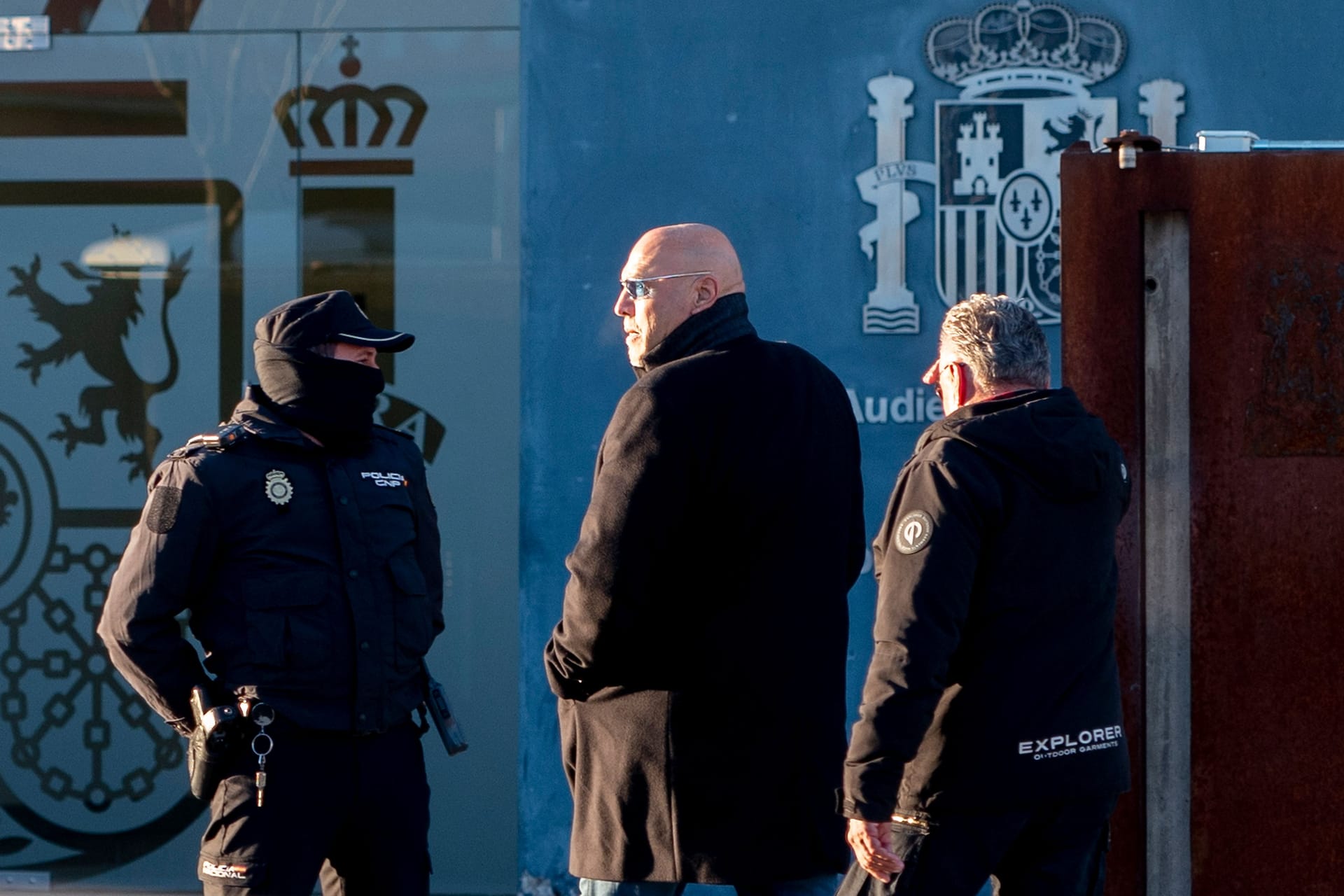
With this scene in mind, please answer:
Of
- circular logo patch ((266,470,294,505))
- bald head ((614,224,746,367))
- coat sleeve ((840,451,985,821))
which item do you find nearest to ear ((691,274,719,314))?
bald head ((614,224,746,367))

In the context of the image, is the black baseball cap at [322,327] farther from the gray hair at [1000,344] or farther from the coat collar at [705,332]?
the gray hair at [1000,344]

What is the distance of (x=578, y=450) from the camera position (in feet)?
17.4

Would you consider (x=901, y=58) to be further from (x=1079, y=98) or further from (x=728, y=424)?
(x=728, y=424)

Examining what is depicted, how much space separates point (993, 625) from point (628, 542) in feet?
2.17

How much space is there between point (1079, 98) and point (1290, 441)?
2.33 meters

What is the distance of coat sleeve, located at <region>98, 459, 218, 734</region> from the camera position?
315 cm

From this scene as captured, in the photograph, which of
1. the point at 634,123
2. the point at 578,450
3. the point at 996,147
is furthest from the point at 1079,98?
the point at 578,450

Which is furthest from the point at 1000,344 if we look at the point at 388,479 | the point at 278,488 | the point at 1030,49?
the point at 1030,49

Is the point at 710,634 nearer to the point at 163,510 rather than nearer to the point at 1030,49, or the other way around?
the point at 163,510

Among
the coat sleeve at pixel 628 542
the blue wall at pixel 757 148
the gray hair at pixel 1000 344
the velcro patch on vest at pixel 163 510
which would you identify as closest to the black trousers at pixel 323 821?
the velcro patch on vest at pixel 163 510

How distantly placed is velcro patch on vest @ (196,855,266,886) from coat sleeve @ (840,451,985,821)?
120cm

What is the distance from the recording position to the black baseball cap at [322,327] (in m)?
3.36

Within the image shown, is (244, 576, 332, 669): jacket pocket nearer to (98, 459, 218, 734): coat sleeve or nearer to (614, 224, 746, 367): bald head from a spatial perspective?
(98, 459, 218, 734): coat sleeve

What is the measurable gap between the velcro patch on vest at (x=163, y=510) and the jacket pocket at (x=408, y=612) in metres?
0.46
